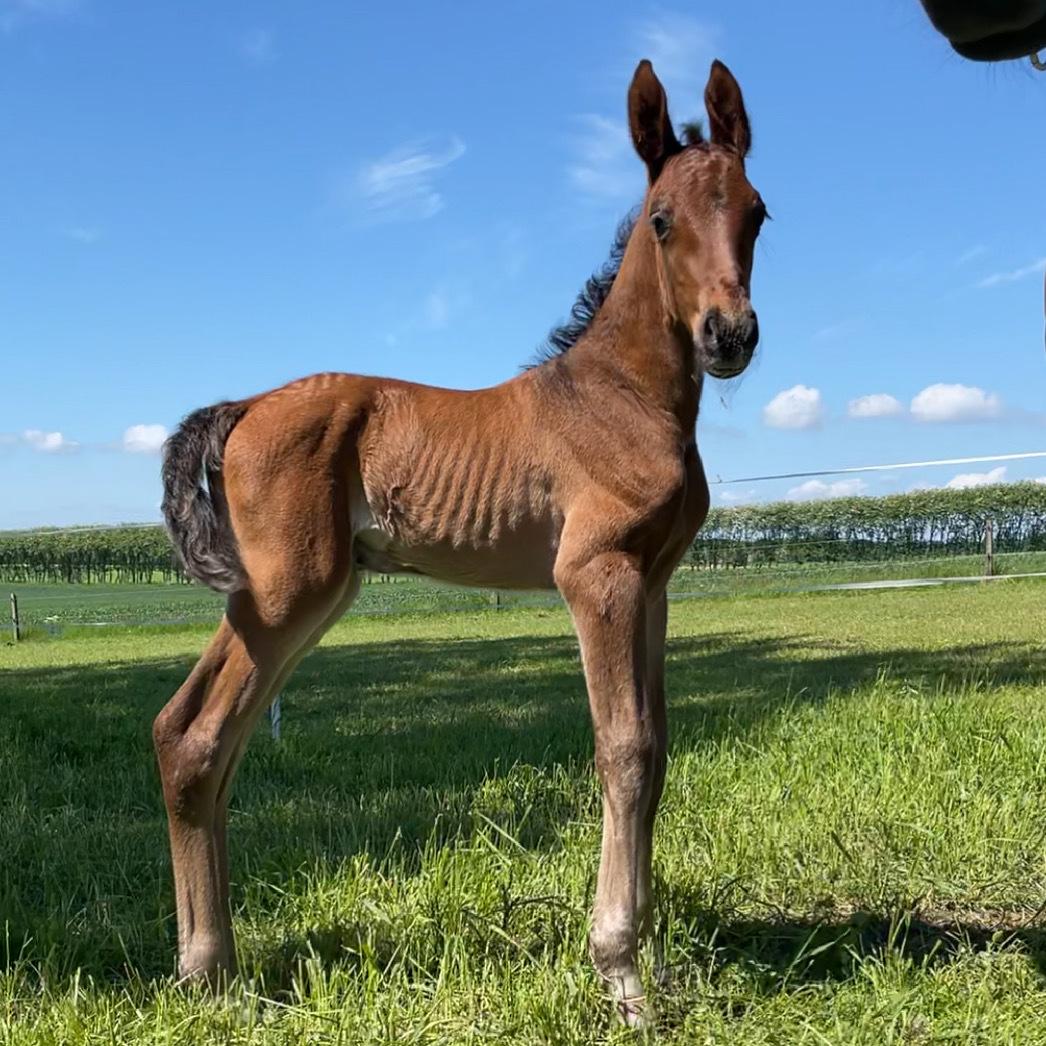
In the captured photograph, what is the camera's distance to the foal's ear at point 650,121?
2510mm

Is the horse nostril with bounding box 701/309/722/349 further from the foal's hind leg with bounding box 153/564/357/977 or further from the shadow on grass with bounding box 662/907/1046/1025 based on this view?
the shadow on grass with bounding box 662/907/1046/1025

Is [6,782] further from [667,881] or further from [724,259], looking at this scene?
[724,259]

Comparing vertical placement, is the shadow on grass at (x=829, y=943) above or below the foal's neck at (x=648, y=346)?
below

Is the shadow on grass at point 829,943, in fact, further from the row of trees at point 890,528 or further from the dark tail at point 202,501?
the row of trees at point 890,528

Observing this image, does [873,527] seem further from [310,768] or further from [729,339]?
[729,339]

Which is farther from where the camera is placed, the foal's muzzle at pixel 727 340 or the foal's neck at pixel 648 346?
the foal's neck at pixel 648 346

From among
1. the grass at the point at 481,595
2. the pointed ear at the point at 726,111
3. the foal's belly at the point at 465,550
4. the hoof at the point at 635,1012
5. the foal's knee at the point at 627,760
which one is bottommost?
the grass at the point at 481,595

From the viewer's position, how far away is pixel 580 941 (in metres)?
2.68

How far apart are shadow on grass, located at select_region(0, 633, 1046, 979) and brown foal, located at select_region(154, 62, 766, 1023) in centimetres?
71

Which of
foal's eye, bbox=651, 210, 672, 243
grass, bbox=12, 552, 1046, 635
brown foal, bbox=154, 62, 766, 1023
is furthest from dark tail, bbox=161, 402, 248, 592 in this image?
grass, bbox=12, 552, 1046, 635

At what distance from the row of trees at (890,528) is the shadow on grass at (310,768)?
935 inches

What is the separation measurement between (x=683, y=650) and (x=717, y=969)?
30.8 feet

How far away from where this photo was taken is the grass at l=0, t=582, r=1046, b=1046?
237 cm

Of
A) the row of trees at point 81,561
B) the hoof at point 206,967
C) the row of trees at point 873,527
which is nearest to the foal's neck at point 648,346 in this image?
the hoof at point 206,967
